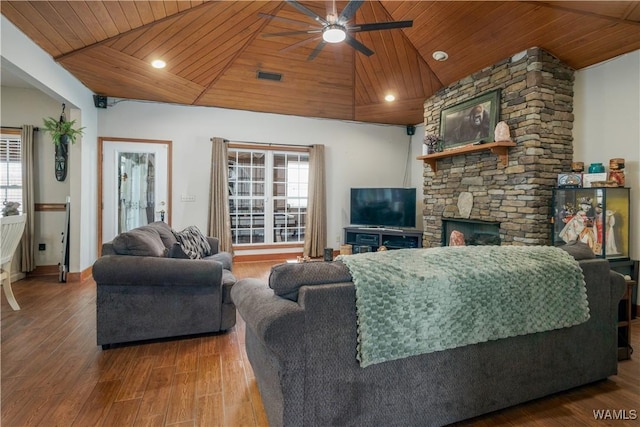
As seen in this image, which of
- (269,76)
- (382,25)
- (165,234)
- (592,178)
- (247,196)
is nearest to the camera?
(382,25)

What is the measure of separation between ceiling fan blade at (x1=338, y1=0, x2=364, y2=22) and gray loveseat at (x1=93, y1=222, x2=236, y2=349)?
2330 millimetres

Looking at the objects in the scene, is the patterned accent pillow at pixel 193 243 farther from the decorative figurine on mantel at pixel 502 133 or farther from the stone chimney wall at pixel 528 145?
the decorative figurine on mantel at pixel 502 133

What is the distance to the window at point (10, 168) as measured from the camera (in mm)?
4543

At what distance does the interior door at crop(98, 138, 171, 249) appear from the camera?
512 centimetres

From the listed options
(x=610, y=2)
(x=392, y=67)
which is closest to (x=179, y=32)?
(x=392, y=67)

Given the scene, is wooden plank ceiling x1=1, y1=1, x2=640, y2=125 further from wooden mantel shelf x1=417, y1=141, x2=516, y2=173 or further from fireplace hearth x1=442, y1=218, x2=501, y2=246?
fireplace hearth x1=442, y1=218, x2=501, y2=246

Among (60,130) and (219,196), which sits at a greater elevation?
(60,130)

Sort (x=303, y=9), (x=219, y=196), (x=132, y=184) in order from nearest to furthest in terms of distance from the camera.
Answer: (x=303, y=9) → (x=132, y=184) → (x=219, y=196)

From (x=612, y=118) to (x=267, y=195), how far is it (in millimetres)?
5036

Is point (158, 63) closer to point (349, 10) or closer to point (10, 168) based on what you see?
point (349, 10)

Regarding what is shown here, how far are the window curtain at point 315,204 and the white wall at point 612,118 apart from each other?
386 cm

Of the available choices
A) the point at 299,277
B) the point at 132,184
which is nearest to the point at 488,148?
the point at 299,277

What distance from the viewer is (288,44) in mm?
4172

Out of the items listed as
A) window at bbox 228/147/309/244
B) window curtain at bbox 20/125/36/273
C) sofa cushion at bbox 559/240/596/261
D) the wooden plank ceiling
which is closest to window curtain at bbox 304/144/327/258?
window at bbox 228/147/309/244
